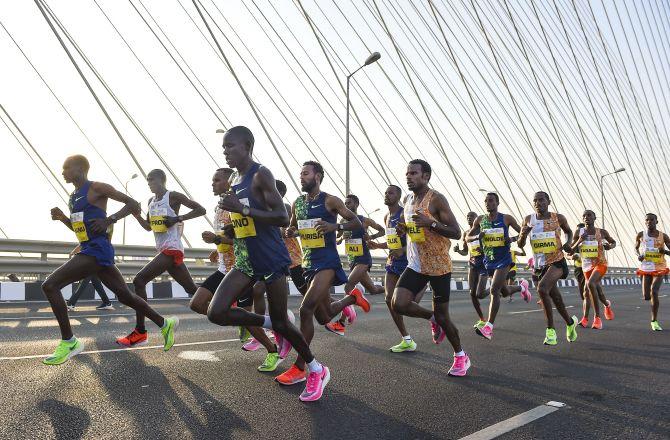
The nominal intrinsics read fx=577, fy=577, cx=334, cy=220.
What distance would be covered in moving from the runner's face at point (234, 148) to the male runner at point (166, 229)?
7.11 ft

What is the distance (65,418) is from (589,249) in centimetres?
927

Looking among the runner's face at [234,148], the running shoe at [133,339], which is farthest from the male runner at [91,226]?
the runner's face at [234,148]

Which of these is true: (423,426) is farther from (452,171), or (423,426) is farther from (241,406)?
(452,171)

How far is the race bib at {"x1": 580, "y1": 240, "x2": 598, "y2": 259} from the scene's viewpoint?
10281mm

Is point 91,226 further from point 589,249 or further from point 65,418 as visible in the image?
point 589,249

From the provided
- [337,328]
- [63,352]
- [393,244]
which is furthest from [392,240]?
[63,352]

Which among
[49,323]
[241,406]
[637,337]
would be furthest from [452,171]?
[241,406]

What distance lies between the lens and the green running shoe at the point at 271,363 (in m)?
5.01

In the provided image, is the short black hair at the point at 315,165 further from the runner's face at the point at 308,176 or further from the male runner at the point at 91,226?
the male runner at the point at 91,226

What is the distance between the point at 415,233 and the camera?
5551mm

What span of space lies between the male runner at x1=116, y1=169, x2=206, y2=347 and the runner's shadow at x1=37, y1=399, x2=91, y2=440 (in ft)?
8.36

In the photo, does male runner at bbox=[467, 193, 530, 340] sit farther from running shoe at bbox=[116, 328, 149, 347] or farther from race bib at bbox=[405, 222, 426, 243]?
running shoe at bbox=[116, 328, 149, 347]

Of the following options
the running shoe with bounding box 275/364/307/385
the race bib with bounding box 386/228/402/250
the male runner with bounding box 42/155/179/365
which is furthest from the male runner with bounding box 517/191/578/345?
the male runner with bounding box 42/155/179/365

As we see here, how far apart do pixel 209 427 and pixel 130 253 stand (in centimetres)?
1100
